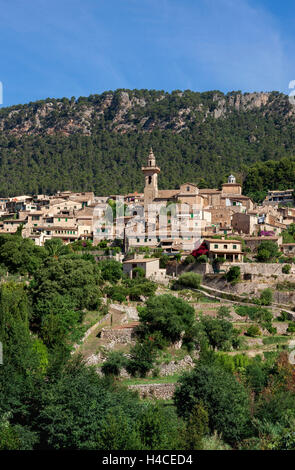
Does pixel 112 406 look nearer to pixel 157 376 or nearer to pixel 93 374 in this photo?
pixel 93 374

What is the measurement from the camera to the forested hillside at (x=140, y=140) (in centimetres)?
9544

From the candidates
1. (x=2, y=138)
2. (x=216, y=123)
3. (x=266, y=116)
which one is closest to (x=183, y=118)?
(x=216, y=123)

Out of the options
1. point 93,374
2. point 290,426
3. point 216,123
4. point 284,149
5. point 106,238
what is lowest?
point 290,426

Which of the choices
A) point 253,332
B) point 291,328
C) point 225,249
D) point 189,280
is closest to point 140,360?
point 253,332

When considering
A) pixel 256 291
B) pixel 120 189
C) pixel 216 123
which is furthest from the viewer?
pixel 216 123

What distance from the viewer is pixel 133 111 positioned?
149 m

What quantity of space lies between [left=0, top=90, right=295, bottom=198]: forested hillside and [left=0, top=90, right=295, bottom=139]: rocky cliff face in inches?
10.9

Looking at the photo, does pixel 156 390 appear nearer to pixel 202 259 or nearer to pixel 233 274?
pixel 233 274

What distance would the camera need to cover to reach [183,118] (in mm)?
137000

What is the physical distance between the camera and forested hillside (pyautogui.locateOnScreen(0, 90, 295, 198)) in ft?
313

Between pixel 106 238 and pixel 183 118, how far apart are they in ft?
288

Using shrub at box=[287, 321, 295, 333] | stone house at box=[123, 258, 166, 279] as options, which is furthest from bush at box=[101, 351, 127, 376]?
stone house at box=[123, 258, 166, 279]

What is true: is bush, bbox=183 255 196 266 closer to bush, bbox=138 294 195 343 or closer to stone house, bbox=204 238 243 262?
stone house, bbox=204 238 243 262

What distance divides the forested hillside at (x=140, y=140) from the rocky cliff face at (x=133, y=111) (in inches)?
10.9
